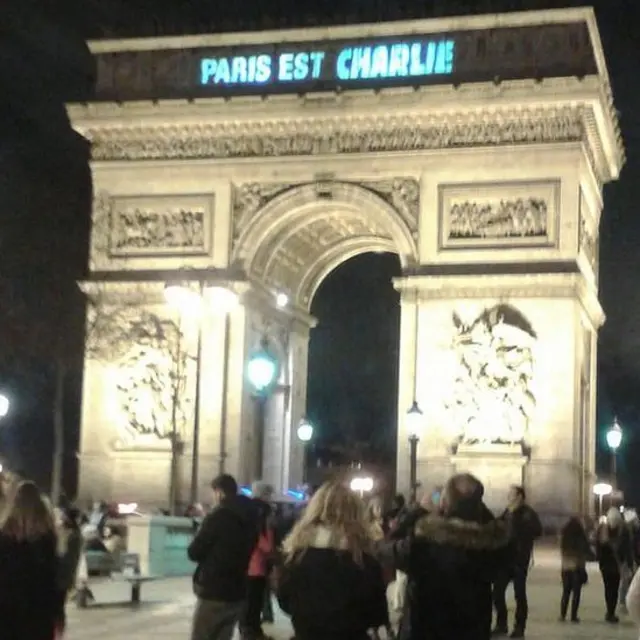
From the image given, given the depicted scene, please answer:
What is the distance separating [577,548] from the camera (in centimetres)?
1894

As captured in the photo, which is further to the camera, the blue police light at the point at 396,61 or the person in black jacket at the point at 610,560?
the blue police light at the point at 396,61

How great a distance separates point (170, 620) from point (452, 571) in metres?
10.8

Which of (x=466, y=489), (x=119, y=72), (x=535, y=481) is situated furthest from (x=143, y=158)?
(x=466, y=489)

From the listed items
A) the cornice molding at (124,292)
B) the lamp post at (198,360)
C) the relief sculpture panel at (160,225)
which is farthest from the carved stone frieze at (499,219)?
the cornice molding at (124,292)

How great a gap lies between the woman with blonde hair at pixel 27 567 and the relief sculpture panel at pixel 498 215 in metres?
27.0

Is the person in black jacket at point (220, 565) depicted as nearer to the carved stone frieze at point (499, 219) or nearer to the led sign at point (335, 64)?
the carved stone frieze at point (499, 219)

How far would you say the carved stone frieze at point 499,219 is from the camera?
33.8 meters

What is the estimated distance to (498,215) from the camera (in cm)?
3409

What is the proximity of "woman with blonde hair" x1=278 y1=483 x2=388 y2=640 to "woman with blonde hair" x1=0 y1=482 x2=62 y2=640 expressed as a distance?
144 cm

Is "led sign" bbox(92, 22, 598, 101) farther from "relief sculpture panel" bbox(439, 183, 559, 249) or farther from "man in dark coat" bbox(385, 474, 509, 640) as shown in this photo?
"man in dark coat" bbox(385, 474, 509, 640)

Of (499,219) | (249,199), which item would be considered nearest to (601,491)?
(499,219)

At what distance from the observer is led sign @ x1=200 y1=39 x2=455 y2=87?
3500cm

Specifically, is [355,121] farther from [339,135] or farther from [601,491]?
[601,491]

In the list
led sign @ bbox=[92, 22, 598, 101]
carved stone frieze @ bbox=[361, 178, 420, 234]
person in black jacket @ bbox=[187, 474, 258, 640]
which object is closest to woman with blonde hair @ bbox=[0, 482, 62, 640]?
person in black jacket @ bbox=[187, 474, 258, 640]
